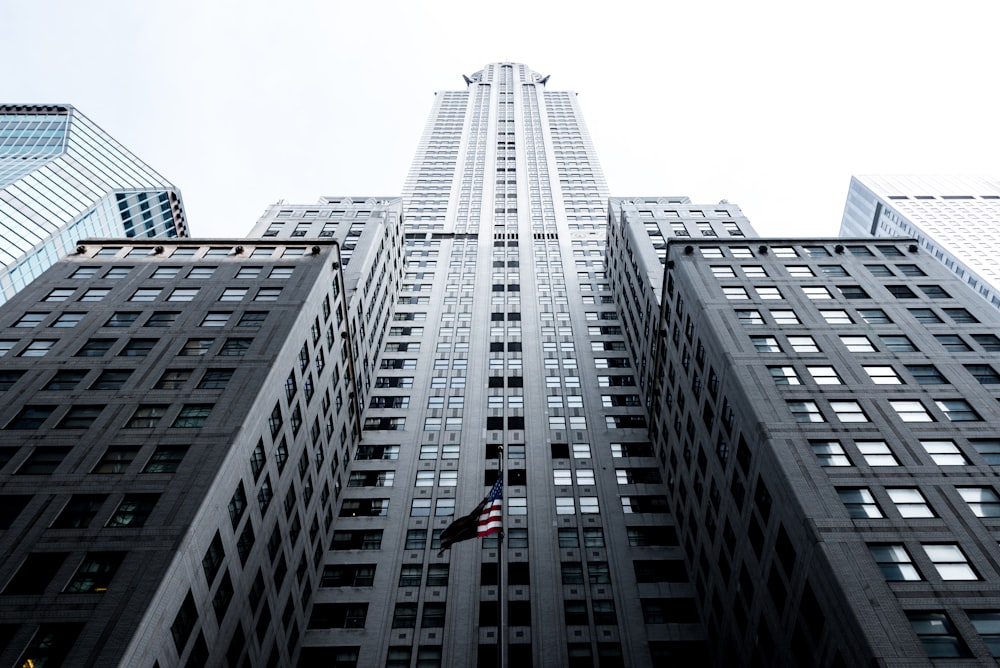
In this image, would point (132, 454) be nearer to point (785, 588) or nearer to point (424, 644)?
point (424, 644)

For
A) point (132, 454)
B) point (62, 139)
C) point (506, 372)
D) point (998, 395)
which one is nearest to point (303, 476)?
point (132, 454)

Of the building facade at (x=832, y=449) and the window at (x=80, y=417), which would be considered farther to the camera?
the window at (x=80, y=417)

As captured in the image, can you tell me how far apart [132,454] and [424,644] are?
79.0ft

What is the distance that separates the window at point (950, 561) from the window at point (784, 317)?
18.5 m

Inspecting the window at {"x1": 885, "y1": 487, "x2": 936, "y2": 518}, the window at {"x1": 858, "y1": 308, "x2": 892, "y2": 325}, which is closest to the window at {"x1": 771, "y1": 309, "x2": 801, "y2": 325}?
the window at {"x1": 858, "y1": 308, "x2": 892, "y2": 325}

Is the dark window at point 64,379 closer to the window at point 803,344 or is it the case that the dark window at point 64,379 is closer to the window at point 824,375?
the window at point 824,375

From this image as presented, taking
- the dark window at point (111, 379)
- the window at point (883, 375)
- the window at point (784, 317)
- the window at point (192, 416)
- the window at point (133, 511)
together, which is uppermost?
the window at point (784, 317)

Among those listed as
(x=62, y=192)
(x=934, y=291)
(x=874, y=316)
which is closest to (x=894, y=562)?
(x=874, y=316)

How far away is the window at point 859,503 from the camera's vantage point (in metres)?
30.9

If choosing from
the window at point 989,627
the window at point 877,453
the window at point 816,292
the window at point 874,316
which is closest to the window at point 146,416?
the window at point 877,453

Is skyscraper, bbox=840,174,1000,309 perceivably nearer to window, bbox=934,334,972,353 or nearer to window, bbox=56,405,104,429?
window, bbox=934,334,972,353

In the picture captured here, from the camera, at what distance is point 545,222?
112 m

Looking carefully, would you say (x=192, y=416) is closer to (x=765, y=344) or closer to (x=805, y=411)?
(x=805, y=411)

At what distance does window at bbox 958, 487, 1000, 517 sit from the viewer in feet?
102
